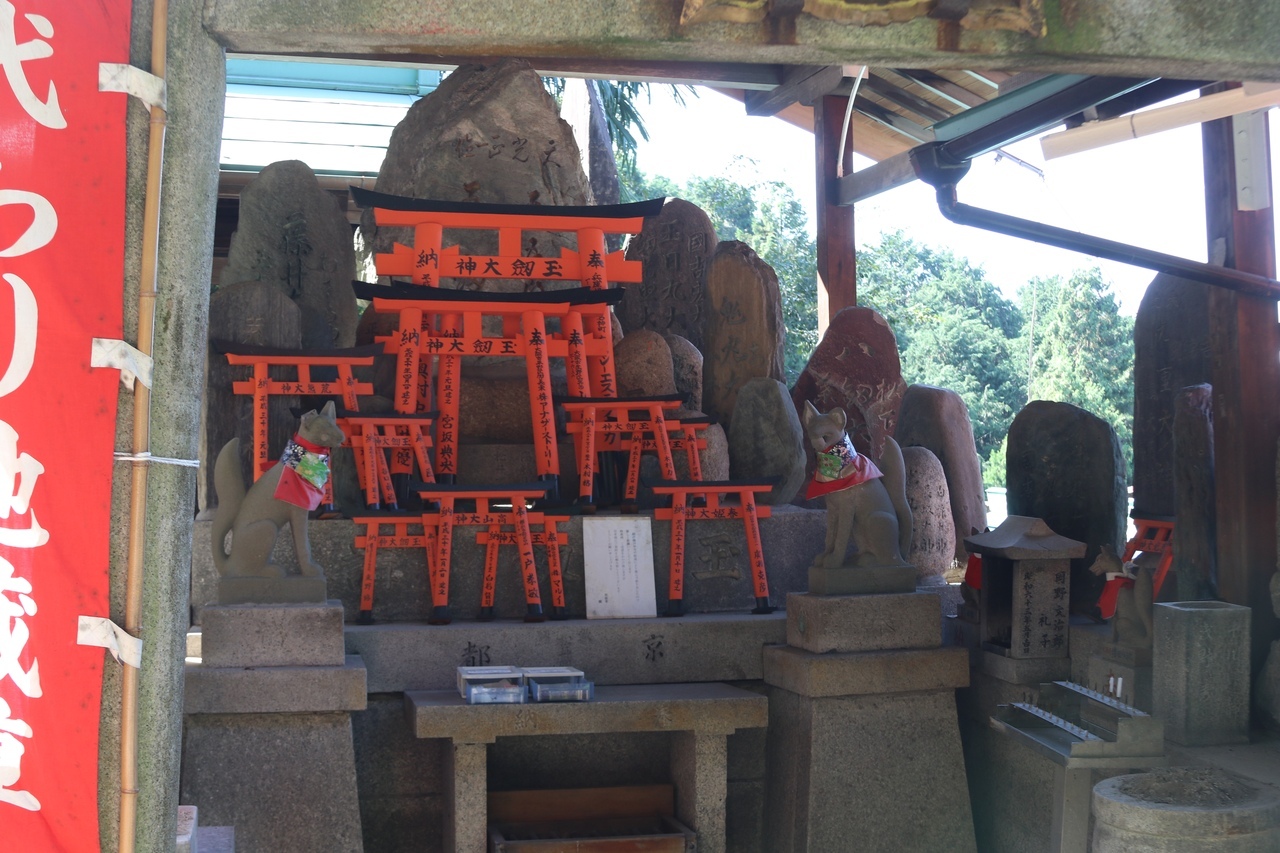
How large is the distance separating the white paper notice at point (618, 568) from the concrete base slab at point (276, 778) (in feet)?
4.52

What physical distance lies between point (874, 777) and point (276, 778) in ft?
8.12

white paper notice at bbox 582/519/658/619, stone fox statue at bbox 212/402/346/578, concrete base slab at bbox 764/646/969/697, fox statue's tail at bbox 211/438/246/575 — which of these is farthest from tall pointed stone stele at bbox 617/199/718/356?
fox statue's tail at bbox 211/438/246/575

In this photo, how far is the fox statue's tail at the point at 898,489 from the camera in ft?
18.3

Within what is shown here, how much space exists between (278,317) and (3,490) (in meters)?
3.82

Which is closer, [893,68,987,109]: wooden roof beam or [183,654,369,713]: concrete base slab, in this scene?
[183,654,369,713]: concrete base slab

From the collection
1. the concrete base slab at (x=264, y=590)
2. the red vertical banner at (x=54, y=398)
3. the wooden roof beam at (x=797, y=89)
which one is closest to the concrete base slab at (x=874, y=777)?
the concrete base slab at (x=264, y=590)

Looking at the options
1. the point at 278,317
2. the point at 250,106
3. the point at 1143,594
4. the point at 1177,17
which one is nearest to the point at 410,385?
the point at 278,317

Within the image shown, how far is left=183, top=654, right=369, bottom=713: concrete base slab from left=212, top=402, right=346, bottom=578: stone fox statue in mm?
425

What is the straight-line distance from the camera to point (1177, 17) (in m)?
3.30

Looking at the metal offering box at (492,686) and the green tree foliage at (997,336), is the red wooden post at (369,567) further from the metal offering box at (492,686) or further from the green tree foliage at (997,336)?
the green tree foliage at (997,336)

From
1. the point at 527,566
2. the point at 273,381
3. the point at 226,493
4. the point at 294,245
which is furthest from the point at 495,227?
the point at 226,493

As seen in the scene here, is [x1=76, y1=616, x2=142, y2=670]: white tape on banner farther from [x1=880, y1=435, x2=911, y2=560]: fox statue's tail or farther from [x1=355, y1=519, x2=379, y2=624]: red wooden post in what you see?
[x1=880, y1=435, x2=911, y2=560]: fox statue's tail

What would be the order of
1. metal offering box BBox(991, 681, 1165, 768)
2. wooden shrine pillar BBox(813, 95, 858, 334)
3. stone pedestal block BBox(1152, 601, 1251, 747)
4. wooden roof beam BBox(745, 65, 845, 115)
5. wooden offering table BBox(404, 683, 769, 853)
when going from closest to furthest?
metal offering box BBox(991, 681, 1165, 768) < stone pedestal block BBox(1152, 601, 1251, 747) < wooden offering table BBox(404, 683, 769, 853) < wooden roof beam BBox(745, 65, 845, 115) < wooden shrine pillar BBox(813, 95, 858, 334)

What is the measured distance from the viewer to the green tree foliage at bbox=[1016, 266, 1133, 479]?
1867cm
